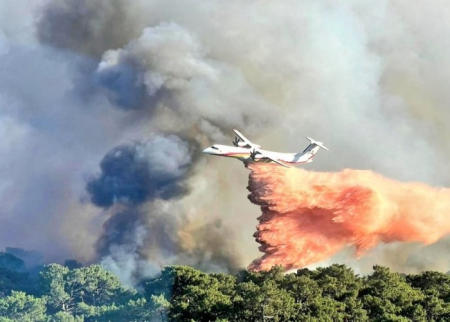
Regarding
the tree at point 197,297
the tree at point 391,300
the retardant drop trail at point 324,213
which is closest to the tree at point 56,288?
the tree at point 197,297

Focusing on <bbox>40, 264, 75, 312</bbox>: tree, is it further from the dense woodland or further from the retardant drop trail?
the retardant drop trail

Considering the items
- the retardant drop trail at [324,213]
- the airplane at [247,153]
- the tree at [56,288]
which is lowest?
the retardant drop trail at [324,213]

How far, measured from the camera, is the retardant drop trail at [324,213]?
283 feet

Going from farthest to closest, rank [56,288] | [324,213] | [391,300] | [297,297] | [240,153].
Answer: [56,288]
[240,153]
[324,213]
[391,300]
[297,297]

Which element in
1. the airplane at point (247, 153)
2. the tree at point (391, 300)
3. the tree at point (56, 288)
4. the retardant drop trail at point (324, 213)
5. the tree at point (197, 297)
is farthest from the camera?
the tree at point (56, 288)

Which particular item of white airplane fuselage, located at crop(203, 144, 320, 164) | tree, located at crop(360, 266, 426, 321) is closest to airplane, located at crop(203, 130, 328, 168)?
white airplane fuselage, located at crop(203, 144, 320, 164)

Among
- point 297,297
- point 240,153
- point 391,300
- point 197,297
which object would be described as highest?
point 240,153

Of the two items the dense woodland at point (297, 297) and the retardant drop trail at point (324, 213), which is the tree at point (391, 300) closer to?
the dense woodland at point (297, 297)

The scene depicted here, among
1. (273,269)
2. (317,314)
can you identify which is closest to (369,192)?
(273,269)

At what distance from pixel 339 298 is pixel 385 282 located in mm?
8057

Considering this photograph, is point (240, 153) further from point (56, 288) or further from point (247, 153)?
point (56, 288)

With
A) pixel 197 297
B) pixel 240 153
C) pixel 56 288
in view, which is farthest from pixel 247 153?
pixel 56 288

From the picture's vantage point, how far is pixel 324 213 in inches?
3531

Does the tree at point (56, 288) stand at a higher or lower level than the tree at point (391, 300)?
higher
